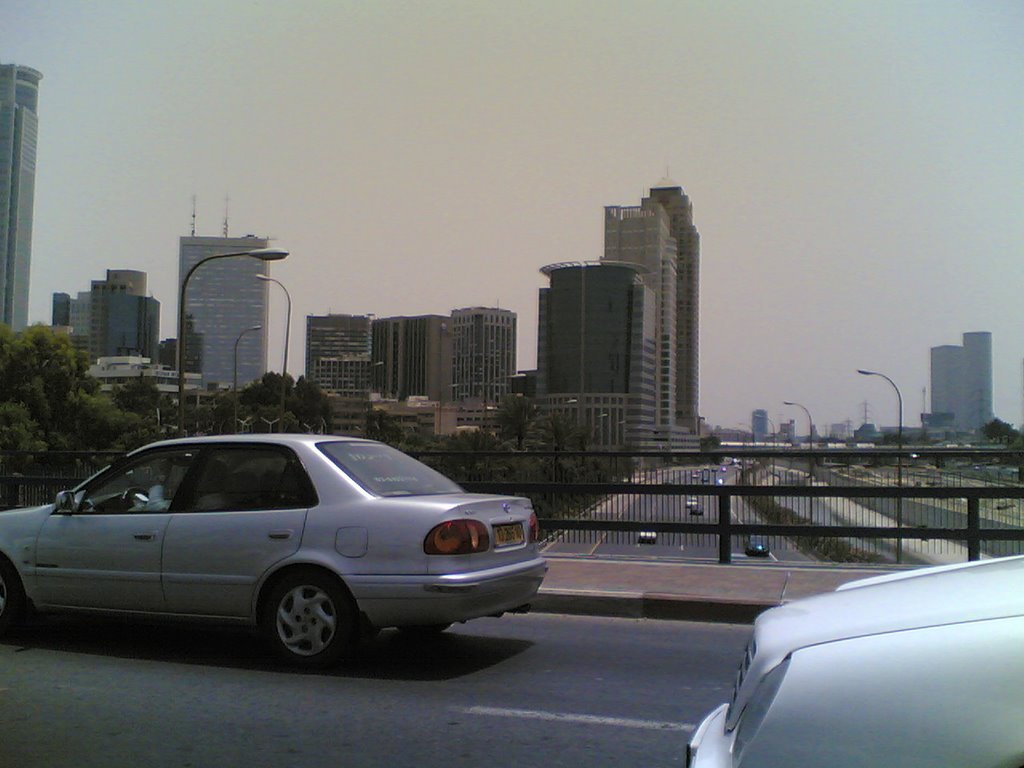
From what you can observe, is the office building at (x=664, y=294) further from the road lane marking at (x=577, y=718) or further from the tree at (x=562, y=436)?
the road lane marking at (x=577, y=718)

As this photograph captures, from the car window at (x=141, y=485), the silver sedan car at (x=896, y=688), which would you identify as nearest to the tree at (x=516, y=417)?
the car window at (x=141, y=485)

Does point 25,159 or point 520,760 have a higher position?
point 25,159

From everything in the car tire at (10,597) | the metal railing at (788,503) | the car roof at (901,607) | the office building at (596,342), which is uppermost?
the office building at (596,342)

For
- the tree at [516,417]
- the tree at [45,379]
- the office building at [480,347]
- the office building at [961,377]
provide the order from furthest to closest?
the office building at [480,347] → the tree at [45,379] → the tree at [516,417] → the office building at [961,377]

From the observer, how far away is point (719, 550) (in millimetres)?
11094

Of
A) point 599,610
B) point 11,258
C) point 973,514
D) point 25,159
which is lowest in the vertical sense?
point 599,610

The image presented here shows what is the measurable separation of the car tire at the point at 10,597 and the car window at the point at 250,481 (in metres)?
1.74

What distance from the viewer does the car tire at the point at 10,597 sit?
24.2 ft

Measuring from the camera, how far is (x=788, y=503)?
36.3ft

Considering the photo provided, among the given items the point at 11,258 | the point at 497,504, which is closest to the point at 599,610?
the point at 497,504

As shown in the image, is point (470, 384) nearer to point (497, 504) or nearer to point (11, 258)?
point (11, 258)

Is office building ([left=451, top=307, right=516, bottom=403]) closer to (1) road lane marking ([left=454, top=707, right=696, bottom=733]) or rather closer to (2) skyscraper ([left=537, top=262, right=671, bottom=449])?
(2) skyscraper ([left=537, top=262, right=671, bottom=449])

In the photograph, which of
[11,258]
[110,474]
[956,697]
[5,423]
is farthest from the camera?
[11,258]

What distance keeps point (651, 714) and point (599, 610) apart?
11.0 ft
